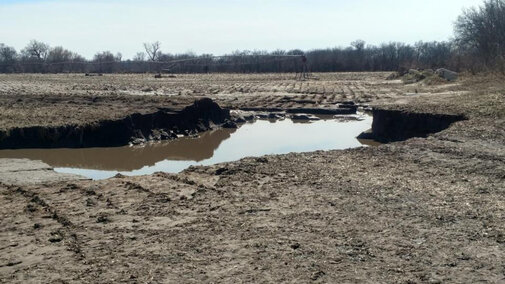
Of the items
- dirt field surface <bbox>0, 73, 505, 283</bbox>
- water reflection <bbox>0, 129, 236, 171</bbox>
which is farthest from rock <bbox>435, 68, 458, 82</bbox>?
dirt field surface <bbox>0, 73, 505, 283</bbox>

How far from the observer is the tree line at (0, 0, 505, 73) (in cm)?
4400

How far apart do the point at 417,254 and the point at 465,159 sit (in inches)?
184

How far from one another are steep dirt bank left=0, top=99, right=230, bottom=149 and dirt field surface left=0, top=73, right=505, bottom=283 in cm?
746

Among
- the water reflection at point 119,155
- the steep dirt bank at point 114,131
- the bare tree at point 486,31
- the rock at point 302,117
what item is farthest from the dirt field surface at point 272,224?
the bare tree at point 486,31

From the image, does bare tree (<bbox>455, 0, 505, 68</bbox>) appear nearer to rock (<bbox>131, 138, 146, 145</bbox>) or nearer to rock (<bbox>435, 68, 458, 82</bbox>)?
rock (<bbox>435, 68, 458, 82</bbox>)

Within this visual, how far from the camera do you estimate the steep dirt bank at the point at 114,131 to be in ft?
49.8

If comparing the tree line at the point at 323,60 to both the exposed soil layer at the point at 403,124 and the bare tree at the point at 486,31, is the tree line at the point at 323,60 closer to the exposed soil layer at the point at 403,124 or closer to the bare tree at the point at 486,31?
the bare tree at the point at 486,31

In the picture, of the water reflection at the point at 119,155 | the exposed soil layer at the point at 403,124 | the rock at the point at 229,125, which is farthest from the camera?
the rock at the point at 229,125

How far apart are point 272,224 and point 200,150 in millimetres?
10868

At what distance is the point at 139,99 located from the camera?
21500 mm

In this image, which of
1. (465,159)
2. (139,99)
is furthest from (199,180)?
(139,99)

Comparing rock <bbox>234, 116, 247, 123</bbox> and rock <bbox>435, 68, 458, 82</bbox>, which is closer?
rock <bbox>234, 116, 247, 123</bbox>

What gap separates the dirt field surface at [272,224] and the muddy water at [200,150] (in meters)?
5.22

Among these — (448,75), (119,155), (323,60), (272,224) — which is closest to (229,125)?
(119,155)
